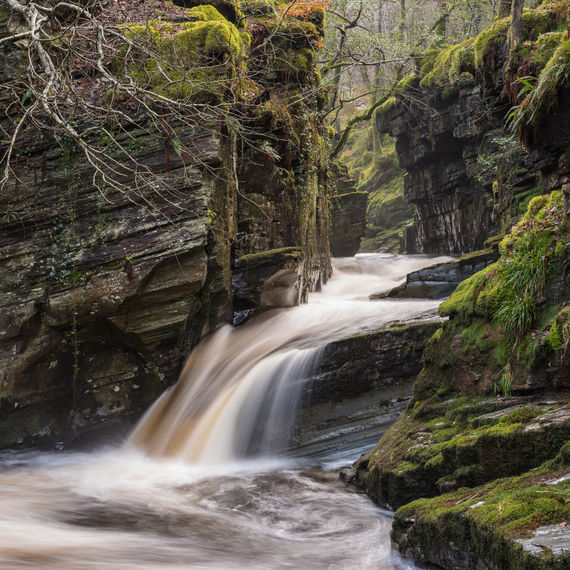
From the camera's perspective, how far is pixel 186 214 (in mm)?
8750

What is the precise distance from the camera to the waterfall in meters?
8.04

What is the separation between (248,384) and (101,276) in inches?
119

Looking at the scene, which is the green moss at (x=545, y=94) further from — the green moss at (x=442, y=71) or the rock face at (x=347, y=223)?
the rock face at (x=347, y=223)

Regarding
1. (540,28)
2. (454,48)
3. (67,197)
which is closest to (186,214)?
(67,197)

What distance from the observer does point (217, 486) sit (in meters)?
6.69

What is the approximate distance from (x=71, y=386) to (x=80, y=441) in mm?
970

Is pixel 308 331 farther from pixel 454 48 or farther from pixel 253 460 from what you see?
pixel 454 48

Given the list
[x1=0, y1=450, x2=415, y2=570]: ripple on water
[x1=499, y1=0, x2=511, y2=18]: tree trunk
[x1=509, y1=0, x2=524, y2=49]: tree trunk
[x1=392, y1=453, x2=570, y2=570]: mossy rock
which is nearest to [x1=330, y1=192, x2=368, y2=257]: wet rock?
[x1=499, y1=0, x2=511, y2=18]: tree trunk

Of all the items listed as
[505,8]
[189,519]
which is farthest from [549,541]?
[505,8]

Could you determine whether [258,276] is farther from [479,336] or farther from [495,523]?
[495,523]

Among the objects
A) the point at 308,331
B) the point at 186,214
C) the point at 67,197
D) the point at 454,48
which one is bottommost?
the point at 308,331

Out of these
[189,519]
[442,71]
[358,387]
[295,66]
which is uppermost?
[442,71]

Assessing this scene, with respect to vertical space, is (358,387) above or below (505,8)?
below

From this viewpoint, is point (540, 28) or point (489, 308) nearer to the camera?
point (489, 308)
